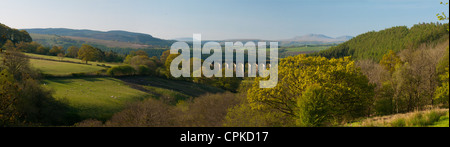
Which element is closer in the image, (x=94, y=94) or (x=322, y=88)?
(x=322, y=88)

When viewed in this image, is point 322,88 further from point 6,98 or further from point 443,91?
point 6,98

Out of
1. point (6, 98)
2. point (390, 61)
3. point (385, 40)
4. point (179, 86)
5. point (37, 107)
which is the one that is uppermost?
point (385, 40)

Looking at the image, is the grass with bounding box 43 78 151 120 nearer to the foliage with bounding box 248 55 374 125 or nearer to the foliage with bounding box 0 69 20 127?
the foliage with bounding box 0 69 20 127

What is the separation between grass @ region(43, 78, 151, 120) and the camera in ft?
143

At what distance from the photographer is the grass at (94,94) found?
4347 centimetres

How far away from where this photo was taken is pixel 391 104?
27.6 meters

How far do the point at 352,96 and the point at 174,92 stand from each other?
52848mm

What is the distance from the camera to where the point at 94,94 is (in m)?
52.8

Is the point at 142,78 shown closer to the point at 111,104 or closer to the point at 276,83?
the point at 111,104

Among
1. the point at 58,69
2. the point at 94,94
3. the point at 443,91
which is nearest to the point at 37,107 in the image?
the point at 94,94

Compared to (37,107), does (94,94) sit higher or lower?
lower

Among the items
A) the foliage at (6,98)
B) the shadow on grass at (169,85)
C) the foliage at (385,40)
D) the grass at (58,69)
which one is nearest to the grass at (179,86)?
the shadow on grass at (169,85)

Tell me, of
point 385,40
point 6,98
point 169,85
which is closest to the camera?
point 6,98
